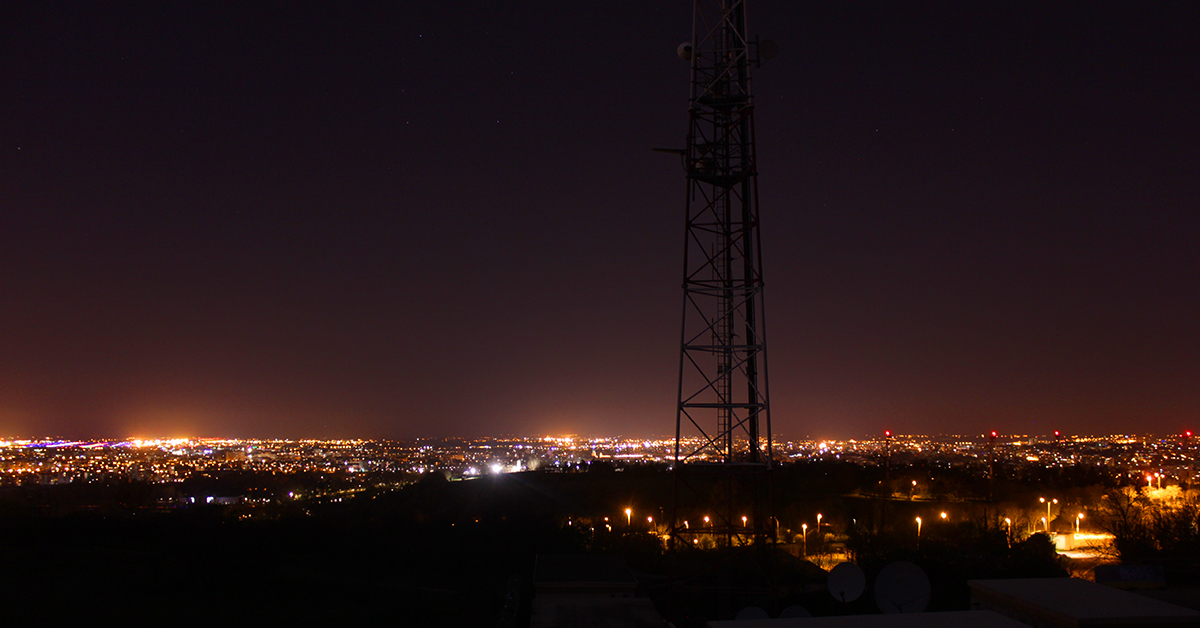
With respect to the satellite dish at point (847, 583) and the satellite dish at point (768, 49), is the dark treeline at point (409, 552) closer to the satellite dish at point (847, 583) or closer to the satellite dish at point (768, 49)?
the satellite dish at point (847, 583)

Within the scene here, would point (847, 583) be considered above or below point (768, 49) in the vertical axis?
below

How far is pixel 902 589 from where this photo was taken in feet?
45.6

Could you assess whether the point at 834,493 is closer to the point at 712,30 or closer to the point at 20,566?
the point at 712,30

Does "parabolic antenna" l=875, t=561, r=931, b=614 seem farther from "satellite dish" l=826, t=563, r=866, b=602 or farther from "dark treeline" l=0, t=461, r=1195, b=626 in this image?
"dark treeline" l=0, t=461, r=1195, b=626

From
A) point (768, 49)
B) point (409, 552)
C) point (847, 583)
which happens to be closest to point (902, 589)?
point (847, 583)

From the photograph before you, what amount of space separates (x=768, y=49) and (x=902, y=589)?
44.7ft

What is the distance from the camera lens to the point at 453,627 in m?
18.9

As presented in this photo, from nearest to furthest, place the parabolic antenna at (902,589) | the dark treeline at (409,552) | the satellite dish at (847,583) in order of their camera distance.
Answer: the parabolic antenna at (902,589), the satellite dish at (847,583), the dark treeline at (409,552)

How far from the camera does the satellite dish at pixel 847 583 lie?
15.3 metres

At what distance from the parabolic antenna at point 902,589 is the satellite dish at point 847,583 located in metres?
1.18

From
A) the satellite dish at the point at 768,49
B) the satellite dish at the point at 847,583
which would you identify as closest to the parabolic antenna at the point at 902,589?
the satellite dish at the point at 847,583

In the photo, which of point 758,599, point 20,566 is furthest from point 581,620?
point 20,566

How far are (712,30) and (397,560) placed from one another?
71.0 feet

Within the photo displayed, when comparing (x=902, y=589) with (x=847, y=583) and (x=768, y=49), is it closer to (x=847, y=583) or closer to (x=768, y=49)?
(x=847, y=583)
